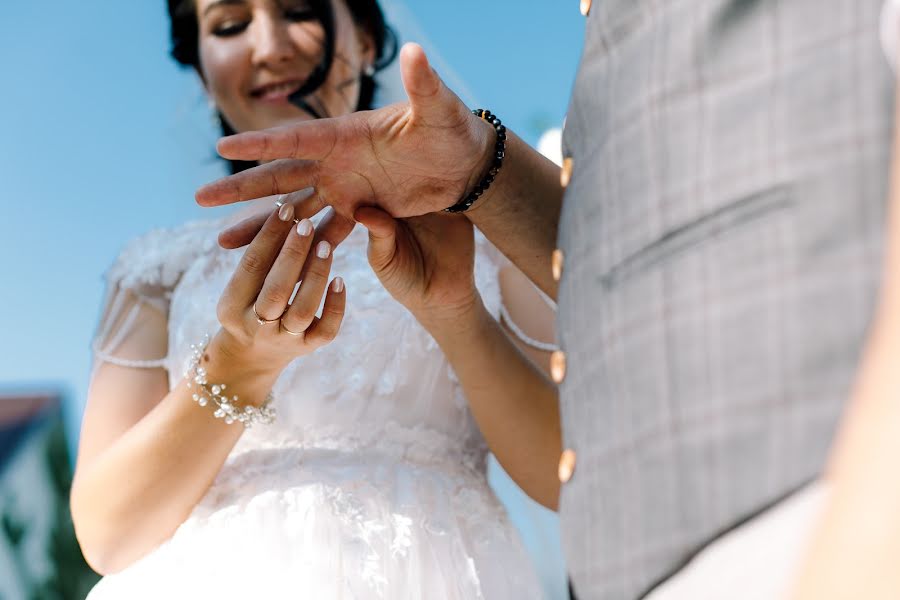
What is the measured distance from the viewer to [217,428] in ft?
3.90

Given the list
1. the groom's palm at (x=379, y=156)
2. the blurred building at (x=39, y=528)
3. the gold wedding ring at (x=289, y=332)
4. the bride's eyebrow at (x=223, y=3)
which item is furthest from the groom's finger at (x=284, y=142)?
the blurred building at (x=39, y=528)

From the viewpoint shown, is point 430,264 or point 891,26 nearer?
point 891,26

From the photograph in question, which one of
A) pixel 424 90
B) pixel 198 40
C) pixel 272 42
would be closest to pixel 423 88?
pixel 424 90

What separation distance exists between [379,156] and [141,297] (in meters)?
0.72

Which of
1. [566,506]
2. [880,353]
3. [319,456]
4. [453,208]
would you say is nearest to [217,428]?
[319,456]

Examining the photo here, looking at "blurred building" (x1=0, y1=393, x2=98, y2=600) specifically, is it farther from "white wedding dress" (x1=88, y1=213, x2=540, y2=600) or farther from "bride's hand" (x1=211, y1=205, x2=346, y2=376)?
"bride's hand" (x1=211, y1=205, x2=346, y2=376)

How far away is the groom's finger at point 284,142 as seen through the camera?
827 millimetres

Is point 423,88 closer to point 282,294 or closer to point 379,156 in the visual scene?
point 379,156

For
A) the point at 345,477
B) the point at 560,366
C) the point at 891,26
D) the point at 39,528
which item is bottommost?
the point at 39,528

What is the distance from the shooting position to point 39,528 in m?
2.95

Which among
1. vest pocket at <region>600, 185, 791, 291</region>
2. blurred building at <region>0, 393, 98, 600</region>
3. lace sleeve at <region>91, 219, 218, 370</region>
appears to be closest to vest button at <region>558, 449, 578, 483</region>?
vest pocket at <region>600, 185, 791, 291</region>

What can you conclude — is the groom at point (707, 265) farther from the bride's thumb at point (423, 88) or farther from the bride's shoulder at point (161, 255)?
the bride's shoulder at point (161, 255)

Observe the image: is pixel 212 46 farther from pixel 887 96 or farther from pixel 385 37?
pixel 887 96

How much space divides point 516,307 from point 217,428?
49cm
